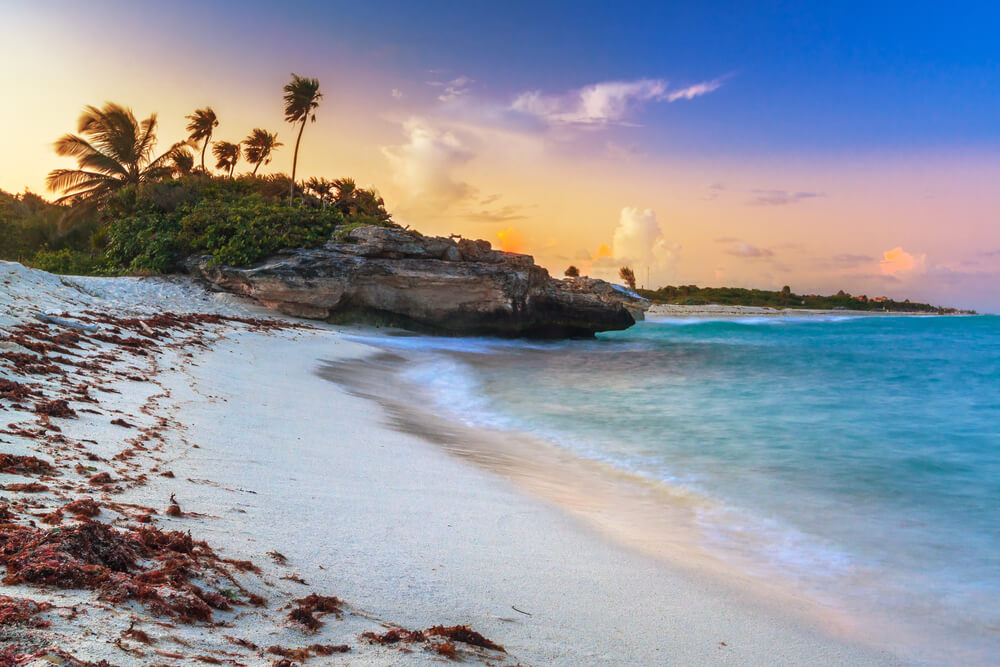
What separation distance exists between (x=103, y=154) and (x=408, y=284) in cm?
1479

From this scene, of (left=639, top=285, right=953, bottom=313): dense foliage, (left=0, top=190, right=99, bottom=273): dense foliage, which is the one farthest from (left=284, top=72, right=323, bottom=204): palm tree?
(left=639, top=285, right=953, bottom=313): dense foliage

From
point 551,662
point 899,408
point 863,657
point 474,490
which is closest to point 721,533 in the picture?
point 863,657

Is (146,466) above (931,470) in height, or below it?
above

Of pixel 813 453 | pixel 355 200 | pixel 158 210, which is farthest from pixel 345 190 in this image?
pixel 813 453

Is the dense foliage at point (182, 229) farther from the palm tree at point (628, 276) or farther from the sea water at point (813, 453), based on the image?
the palm tree at point (628, 276)

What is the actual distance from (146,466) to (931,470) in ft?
28.8

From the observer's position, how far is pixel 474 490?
4.43 m

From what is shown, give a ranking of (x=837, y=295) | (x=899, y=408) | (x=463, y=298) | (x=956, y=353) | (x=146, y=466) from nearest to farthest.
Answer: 1. (x=146, y=466)
2. (x=899, y=408)
3. (x=463, y=298)
4. (x=956, y=353)
5. (x=837, y=295)

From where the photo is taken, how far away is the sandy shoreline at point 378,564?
69.8 inches

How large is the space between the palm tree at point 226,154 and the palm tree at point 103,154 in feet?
31.7

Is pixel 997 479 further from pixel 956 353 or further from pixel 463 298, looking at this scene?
pixel 956 353

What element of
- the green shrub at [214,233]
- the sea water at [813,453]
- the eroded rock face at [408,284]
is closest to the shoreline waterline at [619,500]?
the sea water at [813,453]

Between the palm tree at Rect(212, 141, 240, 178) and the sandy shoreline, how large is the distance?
34.2 meters

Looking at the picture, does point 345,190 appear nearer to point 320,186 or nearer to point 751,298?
point 320,186
